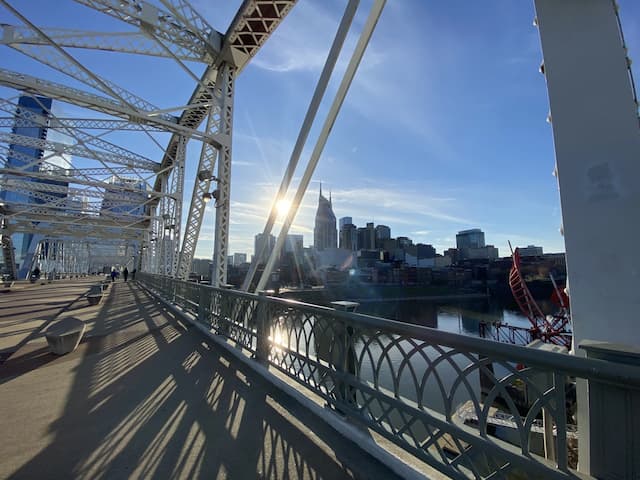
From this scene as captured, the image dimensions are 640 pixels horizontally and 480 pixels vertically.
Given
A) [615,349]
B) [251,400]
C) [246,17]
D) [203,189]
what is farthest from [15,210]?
[615,349]

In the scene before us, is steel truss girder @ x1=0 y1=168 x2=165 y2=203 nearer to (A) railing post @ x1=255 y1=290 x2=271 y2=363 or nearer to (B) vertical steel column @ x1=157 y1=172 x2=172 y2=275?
(B) vertical steel column @ x1=157 y1=172 x2=172 y2=275

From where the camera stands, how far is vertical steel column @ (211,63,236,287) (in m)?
8.45

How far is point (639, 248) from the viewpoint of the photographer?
1769mm

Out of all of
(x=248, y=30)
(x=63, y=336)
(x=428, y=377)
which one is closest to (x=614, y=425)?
(x=428, y=377)

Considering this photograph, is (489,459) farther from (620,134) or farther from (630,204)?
(620,134)

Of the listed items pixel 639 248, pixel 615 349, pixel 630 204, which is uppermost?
pixel 630 204

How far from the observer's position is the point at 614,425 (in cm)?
128

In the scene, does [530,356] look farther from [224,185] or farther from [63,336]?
[224,185]

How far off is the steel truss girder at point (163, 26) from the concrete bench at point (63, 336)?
7190 millimetres

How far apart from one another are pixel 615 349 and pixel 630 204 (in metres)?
1.07

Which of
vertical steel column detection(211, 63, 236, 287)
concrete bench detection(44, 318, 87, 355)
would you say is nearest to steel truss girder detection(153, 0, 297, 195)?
vertical steel column detection(211, 63, 236, 287)

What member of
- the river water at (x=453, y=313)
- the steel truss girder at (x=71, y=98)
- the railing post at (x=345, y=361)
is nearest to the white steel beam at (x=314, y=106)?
the railing post at (x=345, y=361)

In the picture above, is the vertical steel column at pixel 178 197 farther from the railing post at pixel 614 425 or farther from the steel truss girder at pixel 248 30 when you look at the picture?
the railing post at pixel 614 425

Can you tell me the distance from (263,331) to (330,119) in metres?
3.51
